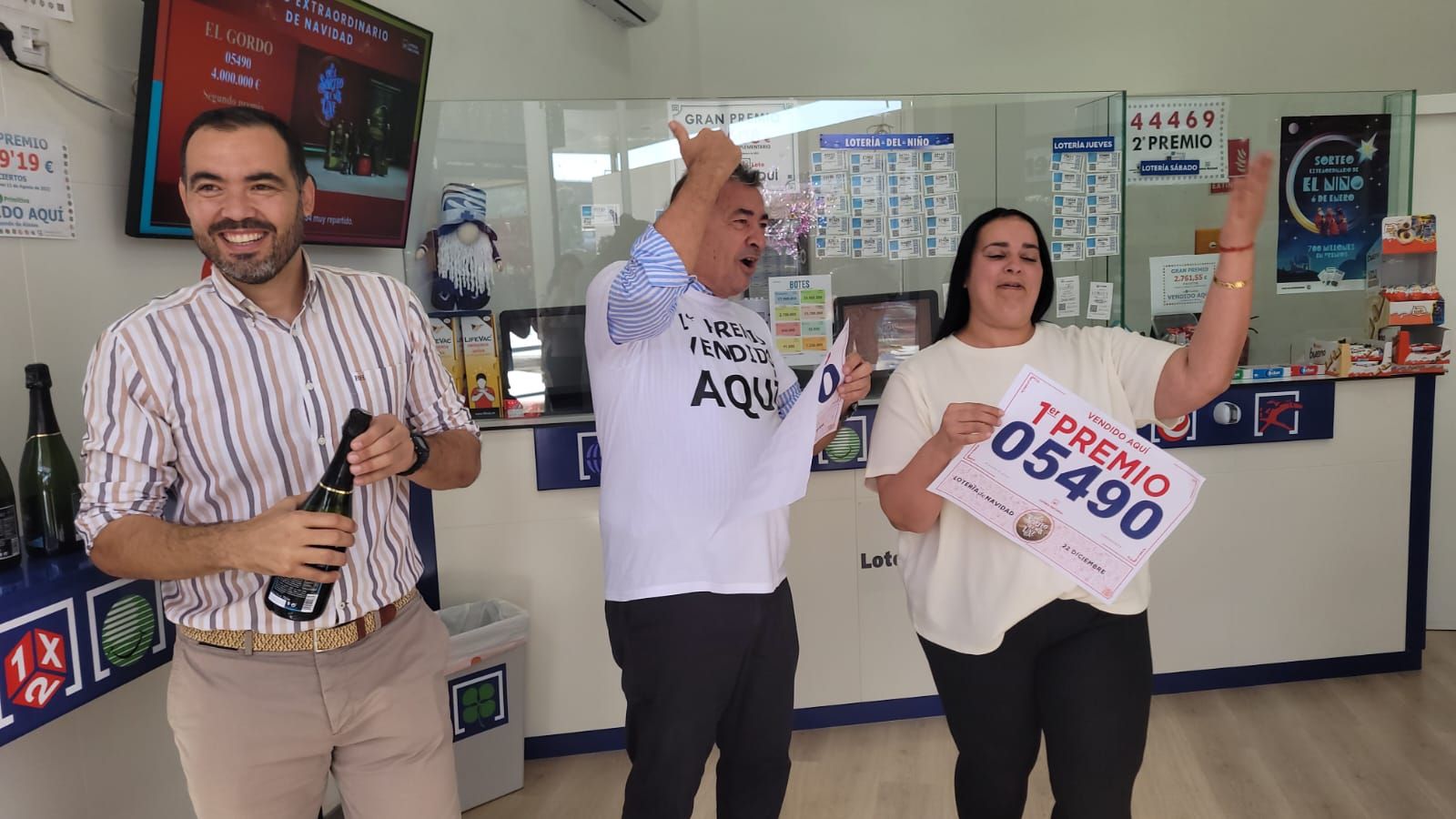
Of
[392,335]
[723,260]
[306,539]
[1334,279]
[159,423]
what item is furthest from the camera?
[1334,279]

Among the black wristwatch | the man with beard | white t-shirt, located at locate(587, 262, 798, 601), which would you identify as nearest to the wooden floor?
white t-shirt, located at locate(587, 262, 798, 601)

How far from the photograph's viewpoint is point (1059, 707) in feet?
5.67

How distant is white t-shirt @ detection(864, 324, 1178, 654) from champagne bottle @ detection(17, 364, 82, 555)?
4.92 ft

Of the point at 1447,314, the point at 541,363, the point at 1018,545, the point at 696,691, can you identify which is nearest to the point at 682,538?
the point at 696,691

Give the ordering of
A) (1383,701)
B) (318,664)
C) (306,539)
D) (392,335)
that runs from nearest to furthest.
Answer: (306,539) → (318,664) → (392,335) → (1383,701)

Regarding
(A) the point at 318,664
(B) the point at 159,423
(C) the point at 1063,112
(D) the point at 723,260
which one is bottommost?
(A) the point at 318,664

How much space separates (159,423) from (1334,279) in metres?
3.96

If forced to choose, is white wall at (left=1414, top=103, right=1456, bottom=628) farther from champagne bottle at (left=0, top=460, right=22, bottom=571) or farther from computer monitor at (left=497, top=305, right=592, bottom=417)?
champagne bottle at (left=0, top=460, right=22, bottom=571)

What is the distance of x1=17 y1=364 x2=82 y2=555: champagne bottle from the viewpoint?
1.68 meters

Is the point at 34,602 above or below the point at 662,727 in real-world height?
above

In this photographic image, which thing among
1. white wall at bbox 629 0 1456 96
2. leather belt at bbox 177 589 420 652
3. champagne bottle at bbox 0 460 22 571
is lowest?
leather belt at bbox 177 589 420 652

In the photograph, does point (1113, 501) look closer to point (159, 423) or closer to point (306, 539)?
point (306, 539)

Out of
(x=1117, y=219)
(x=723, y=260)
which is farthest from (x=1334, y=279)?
(x=723, y=260)

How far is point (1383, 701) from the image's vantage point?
330 centimetres
